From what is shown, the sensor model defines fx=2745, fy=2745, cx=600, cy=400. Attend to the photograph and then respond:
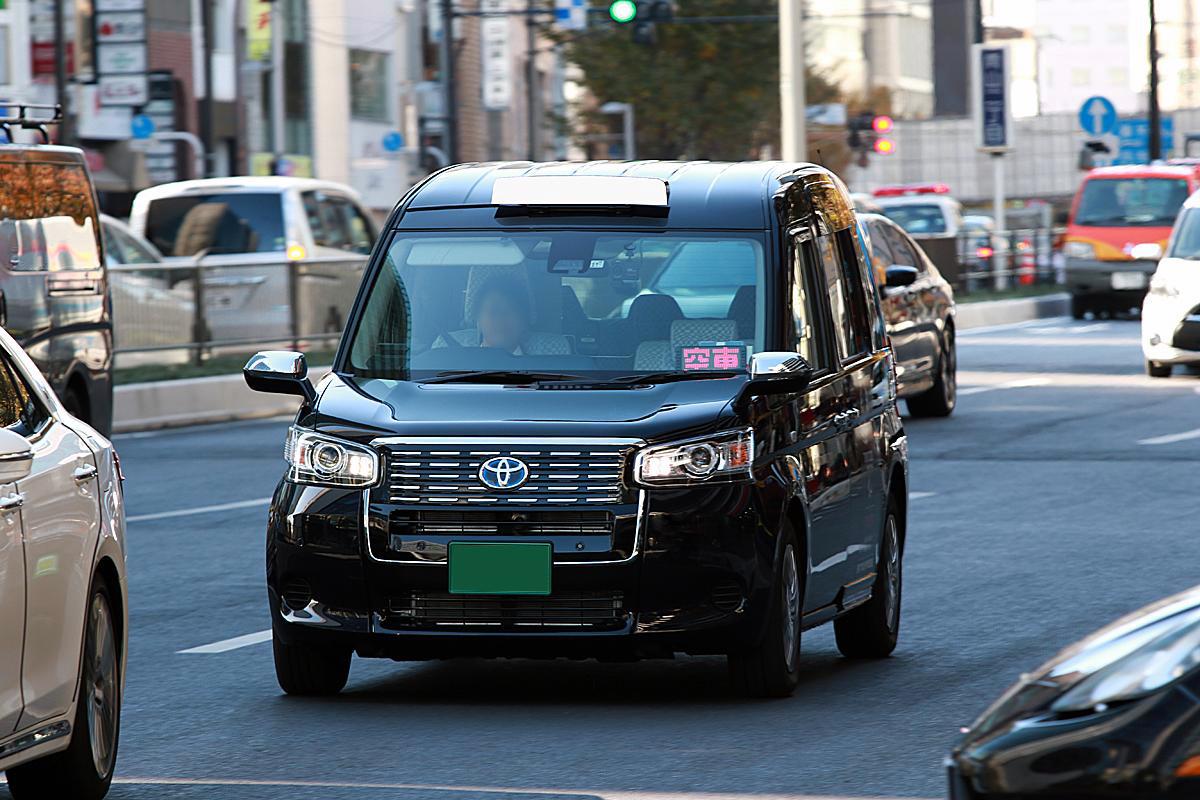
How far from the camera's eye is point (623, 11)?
3856 cm

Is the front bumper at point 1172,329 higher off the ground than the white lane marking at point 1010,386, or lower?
higher

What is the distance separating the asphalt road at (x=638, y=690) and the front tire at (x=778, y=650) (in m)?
Answer: 0.07

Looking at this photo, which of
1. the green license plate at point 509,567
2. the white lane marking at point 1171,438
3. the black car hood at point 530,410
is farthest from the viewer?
the white lane marking at point 1171,438

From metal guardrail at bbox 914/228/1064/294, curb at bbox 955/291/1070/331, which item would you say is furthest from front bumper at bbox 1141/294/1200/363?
metal guardrail at bbox 914/228/1064/294

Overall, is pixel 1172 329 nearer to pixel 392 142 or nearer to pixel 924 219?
pixel 924 219

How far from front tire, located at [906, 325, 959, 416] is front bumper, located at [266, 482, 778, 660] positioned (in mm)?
12984

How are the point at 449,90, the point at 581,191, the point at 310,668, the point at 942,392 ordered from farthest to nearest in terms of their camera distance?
the point at 449,90 → the point at 942,392 → the point at 581,191 → the point at 310,668

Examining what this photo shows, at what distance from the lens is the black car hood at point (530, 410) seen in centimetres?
821

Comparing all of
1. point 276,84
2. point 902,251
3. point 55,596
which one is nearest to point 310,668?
point 55,596

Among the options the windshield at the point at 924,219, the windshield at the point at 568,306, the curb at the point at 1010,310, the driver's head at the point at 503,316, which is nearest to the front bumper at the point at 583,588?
the windshield at the point at 568,306

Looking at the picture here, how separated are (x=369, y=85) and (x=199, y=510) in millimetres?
50568

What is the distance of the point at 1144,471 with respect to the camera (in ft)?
55.2

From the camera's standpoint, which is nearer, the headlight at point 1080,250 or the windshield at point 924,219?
the headlight at point 1080,250

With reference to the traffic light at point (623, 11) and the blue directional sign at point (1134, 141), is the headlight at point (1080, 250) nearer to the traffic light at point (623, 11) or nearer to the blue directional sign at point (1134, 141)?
the traffic light at point (623, 11)
